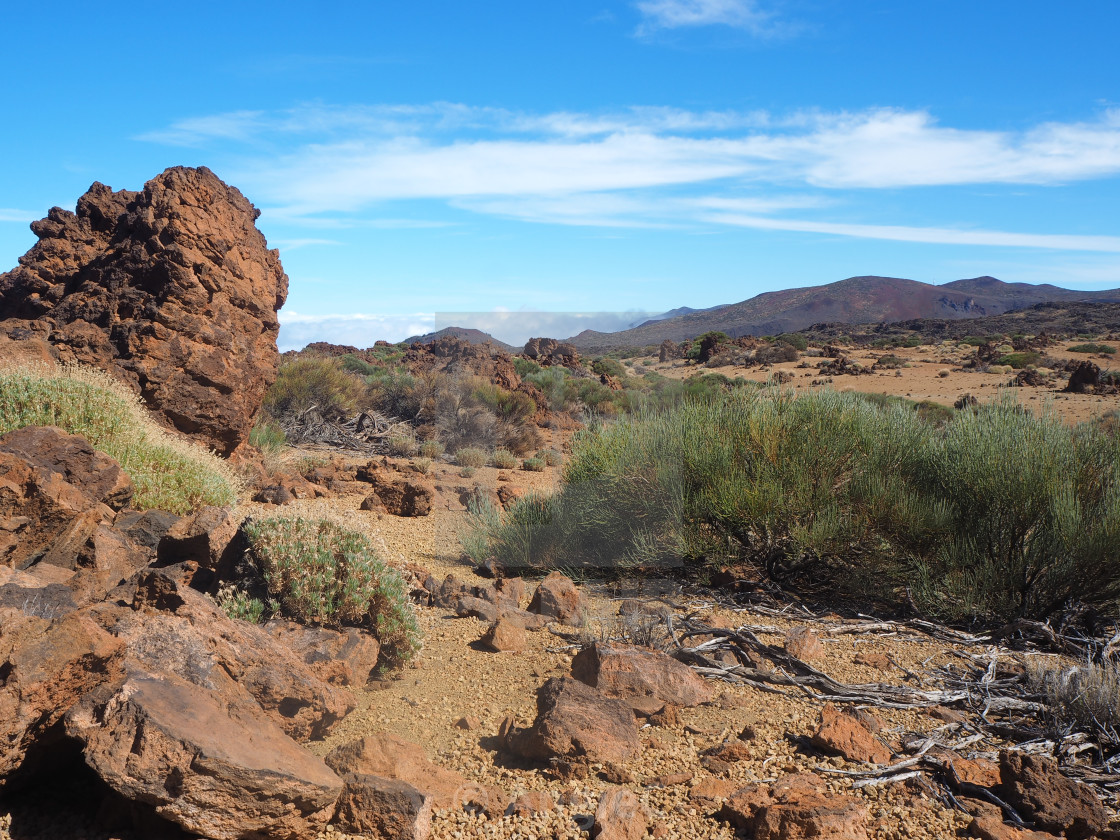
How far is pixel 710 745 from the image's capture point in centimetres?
354

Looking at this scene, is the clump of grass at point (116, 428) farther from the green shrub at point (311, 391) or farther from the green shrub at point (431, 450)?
the green shrub at point (311, 391)

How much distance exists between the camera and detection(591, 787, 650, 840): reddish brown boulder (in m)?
2.78

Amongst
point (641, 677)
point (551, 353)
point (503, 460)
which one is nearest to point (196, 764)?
point (641, 677)

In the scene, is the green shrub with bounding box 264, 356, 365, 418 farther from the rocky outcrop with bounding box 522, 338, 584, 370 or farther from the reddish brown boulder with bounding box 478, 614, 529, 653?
the rocky outcrop with bounding box 522, 338, 584, 370

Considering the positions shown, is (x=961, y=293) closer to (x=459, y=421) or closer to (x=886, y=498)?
(x=459, y=421)

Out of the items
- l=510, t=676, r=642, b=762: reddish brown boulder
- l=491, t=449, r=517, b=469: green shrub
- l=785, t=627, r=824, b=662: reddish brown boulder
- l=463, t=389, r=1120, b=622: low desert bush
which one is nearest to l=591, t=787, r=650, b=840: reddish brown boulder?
l=510, t=676, r=642, b=762: reddish brown boulder

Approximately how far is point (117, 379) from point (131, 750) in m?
6.30

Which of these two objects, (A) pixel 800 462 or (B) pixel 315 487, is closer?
(A) pixel 800 462

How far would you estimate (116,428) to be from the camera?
6.61 metres

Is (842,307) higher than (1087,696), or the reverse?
(842,307)

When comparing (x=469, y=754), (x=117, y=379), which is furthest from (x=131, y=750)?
(x=117, y=379)

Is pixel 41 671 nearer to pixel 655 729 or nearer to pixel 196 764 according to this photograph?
pixel 196 764

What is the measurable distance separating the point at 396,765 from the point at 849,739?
2.01 m

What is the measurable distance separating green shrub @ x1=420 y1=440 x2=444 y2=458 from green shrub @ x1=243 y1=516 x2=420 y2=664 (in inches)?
378
